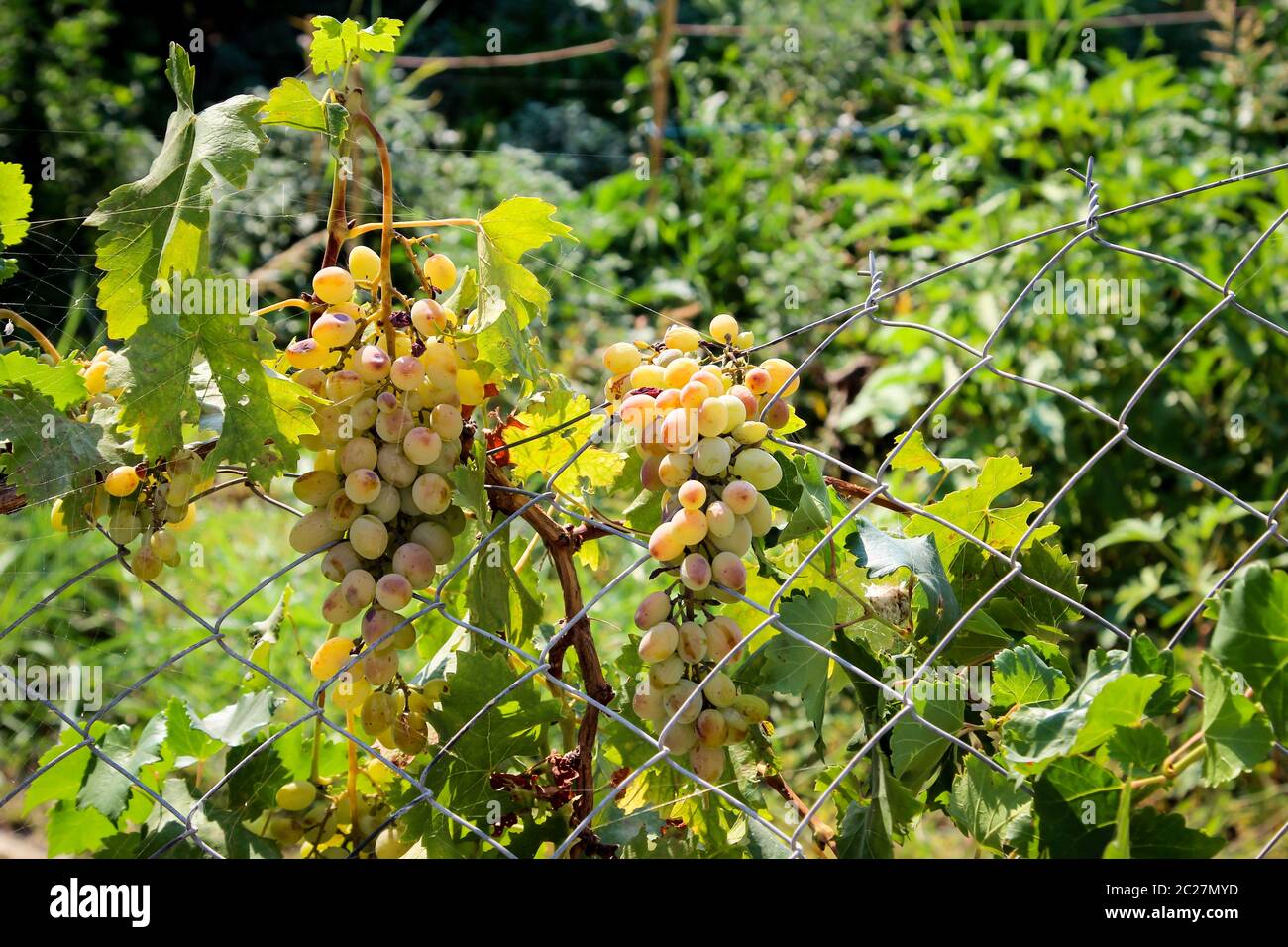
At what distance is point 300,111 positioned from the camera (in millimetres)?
840

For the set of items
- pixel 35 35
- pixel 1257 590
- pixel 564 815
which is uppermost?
pixel 35 35

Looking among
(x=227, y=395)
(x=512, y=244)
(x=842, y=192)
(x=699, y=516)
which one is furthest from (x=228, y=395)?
(x=842, y=192)

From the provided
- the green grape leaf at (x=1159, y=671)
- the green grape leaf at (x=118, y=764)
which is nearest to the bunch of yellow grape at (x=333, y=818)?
the green grape leaf at (x=118, y=764)

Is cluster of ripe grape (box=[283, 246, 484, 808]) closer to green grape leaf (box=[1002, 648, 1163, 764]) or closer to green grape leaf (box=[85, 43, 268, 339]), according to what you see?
green grape leaf (box=[85, 43, 268, 339])

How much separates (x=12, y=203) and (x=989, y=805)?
0.86 m

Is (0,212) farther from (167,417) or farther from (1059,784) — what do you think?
(1059,784)

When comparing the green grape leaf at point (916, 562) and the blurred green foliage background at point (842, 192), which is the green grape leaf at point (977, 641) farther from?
the blurred green foliage background at point (842, 192)

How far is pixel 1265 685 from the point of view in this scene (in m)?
0.74

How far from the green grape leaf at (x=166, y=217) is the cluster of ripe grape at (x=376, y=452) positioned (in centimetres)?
9

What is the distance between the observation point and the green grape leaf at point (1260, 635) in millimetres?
729

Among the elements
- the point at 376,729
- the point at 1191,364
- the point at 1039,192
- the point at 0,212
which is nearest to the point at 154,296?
the point at 0,212

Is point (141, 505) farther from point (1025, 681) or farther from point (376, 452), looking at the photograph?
point (1025, 681)

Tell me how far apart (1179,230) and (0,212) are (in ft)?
8.50

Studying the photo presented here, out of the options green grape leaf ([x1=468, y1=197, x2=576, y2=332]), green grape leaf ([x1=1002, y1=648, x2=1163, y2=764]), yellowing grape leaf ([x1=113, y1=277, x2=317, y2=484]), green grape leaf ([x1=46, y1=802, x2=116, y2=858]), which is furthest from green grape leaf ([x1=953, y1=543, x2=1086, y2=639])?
green grape leaf ([x1=46, y1=802, x2=116, y2=858])
